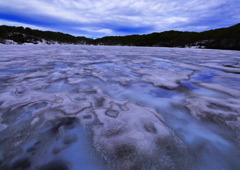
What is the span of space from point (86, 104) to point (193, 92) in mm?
2203

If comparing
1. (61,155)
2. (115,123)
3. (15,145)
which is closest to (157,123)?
(115,123)

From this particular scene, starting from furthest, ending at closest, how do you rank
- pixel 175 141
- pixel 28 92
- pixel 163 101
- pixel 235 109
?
pixel 28 92 → pixel 163 101 → pixel 235 109 → pixel 175 141

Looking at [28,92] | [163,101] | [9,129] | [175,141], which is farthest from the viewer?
[28,92]

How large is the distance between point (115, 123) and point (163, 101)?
1.07m

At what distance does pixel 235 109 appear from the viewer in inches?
75.0

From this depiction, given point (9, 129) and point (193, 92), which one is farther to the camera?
point (193, 92)

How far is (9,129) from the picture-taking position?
4.64 ft

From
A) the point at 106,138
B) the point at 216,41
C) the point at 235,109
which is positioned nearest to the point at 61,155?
the point at 106,138

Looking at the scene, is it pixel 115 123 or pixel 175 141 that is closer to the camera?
pixel 175 141

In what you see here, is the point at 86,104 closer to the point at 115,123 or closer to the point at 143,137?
the point at 115,123

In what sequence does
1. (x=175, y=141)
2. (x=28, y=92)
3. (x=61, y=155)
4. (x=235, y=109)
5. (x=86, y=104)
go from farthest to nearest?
(x=28, y=92) < (x=86, y=104) < (x=235, y=109) < (x=175, y=141) < (x=61, y=155)

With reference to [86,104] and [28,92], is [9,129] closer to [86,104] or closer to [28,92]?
[86,104]

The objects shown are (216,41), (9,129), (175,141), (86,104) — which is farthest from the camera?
(216,41)

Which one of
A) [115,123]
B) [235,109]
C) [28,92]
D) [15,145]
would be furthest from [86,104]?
[235,109]
